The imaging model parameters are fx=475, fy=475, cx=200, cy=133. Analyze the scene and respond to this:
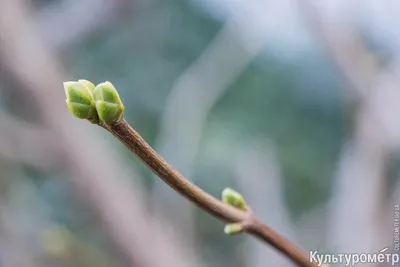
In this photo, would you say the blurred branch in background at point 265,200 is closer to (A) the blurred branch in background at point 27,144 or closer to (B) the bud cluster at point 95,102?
(A) the blurred branch in background at point 27,144

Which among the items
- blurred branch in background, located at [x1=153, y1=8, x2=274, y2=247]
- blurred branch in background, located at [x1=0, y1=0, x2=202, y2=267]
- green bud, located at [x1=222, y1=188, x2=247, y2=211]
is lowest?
green bud, located at [x1=222, y1=188, x2=247, y2=211]

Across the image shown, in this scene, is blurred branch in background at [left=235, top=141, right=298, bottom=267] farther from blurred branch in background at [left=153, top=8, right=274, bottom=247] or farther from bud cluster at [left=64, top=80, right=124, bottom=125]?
bud cluster at [left=64, top=80, right=124, bottom=125]

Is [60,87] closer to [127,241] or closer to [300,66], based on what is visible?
[127,241]

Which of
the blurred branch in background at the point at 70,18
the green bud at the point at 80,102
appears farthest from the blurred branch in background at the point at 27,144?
the green bud at the point at 80,102

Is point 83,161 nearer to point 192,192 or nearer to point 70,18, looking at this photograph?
point 70,18

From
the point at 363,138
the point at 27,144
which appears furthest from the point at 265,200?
the point at 27,144

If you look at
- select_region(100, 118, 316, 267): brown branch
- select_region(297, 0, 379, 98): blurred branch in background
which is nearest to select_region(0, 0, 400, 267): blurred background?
select_region(297, 0, 379, 98): blurred branch in background
